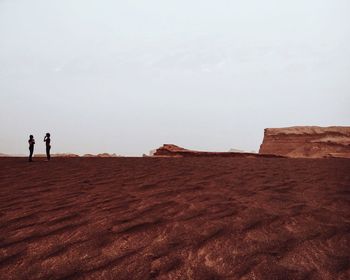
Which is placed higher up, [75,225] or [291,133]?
[291,133]

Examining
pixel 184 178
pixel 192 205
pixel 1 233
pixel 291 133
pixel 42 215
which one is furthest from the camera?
pixel 291 133

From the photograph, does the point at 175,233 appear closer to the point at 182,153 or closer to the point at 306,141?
the point at 182,153

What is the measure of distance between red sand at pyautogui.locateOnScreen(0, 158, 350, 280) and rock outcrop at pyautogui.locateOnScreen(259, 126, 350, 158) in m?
31.4

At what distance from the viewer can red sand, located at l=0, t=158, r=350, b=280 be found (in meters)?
2.13

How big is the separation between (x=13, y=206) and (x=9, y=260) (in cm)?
187

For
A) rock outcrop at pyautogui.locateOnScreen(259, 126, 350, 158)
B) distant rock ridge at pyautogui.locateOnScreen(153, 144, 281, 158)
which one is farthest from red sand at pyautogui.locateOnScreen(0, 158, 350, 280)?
rock outcrop at pyautogui.locateOnScreen(259, 126, 350, 158)

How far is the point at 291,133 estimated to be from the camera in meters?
37.5

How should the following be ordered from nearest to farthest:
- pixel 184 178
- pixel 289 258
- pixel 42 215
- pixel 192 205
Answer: pixel 289 258, pixel 42 215, pixel 192 205, pixel 184 178

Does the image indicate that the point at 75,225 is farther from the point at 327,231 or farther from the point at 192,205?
the point at 327,231

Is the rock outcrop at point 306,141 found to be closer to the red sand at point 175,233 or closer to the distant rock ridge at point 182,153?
the distant rock ridge at point 182,153

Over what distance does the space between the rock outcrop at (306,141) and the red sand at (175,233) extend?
31.4m

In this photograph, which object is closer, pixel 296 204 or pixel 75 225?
pixel 75 225

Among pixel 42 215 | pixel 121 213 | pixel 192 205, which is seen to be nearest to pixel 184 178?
pixel 192 205

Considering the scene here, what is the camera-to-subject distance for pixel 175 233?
2787 millimetres
